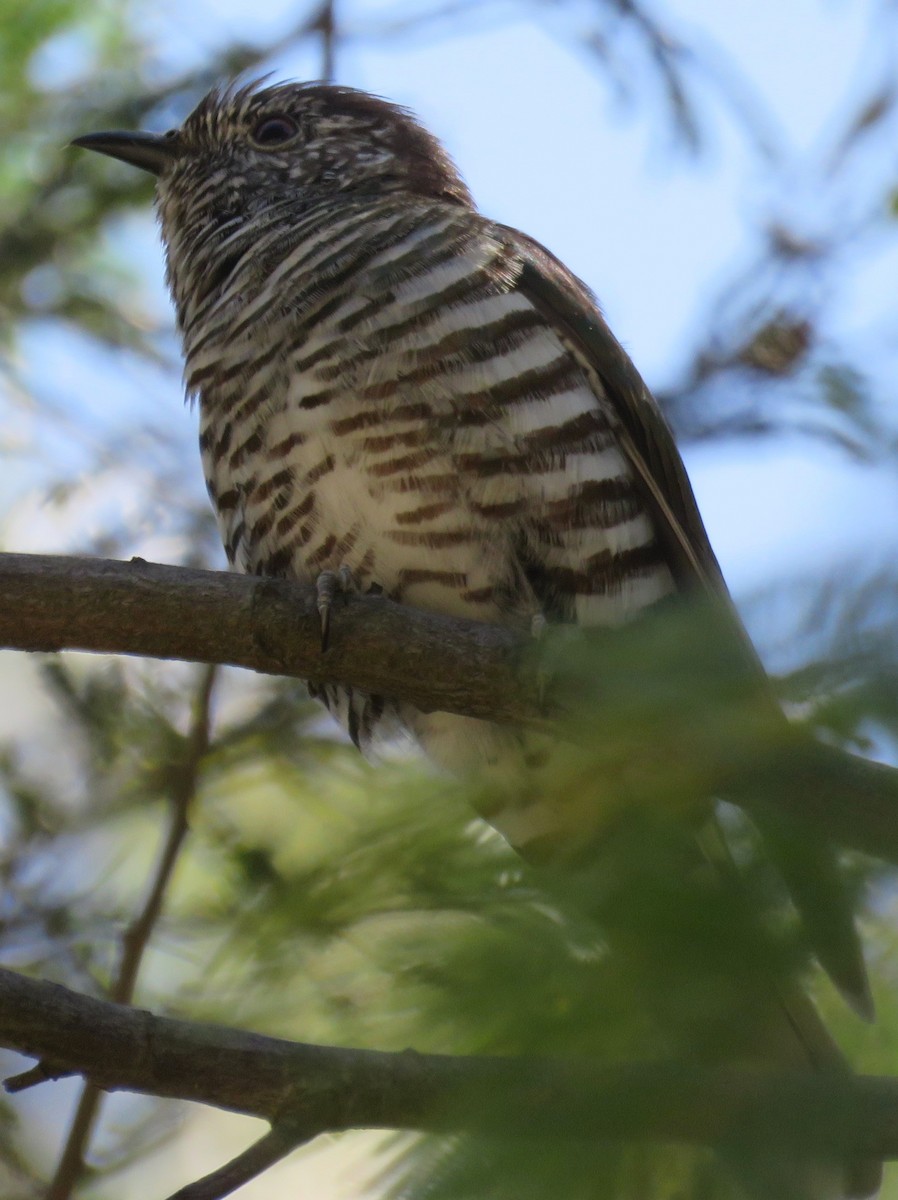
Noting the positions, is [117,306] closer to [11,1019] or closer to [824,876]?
[11,1019]

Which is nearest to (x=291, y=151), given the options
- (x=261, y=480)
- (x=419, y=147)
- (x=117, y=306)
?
(x=419, y=147)

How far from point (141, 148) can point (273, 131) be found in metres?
0.44

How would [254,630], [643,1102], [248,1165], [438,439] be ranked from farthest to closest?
1. [438,439]
2. [254,630]
3. [248,1165]
4. [643,1102]

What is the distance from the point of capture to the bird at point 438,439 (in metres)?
3.30

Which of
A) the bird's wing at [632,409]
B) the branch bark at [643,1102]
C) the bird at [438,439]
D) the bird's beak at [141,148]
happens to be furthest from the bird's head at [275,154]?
the branch bark at [643,1102]

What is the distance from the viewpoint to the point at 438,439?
129 inches

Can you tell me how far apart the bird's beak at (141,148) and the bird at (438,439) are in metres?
0.91

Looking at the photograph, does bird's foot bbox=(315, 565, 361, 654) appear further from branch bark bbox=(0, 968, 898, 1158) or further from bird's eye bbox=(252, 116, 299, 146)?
bird's eye bbox=(252, 116, 299, 146)

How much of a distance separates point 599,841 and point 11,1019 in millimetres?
1533

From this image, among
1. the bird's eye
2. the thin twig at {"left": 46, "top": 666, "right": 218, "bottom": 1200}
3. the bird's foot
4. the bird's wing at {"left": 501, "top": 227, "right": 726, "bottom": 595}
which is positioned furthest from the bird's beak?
the bird's foot

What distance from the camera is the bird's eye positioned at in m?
4.64

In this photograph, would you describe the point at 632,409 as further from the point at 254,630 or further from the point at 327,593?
the point at 254,630

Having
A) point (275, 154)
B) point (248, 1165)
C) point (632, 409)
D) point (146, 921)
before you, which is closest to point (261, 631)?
point (146, 921)

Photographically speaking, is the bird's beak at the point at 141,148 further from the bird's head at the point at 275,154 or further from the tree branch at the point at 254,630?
the tree branch at the point at 254,630
